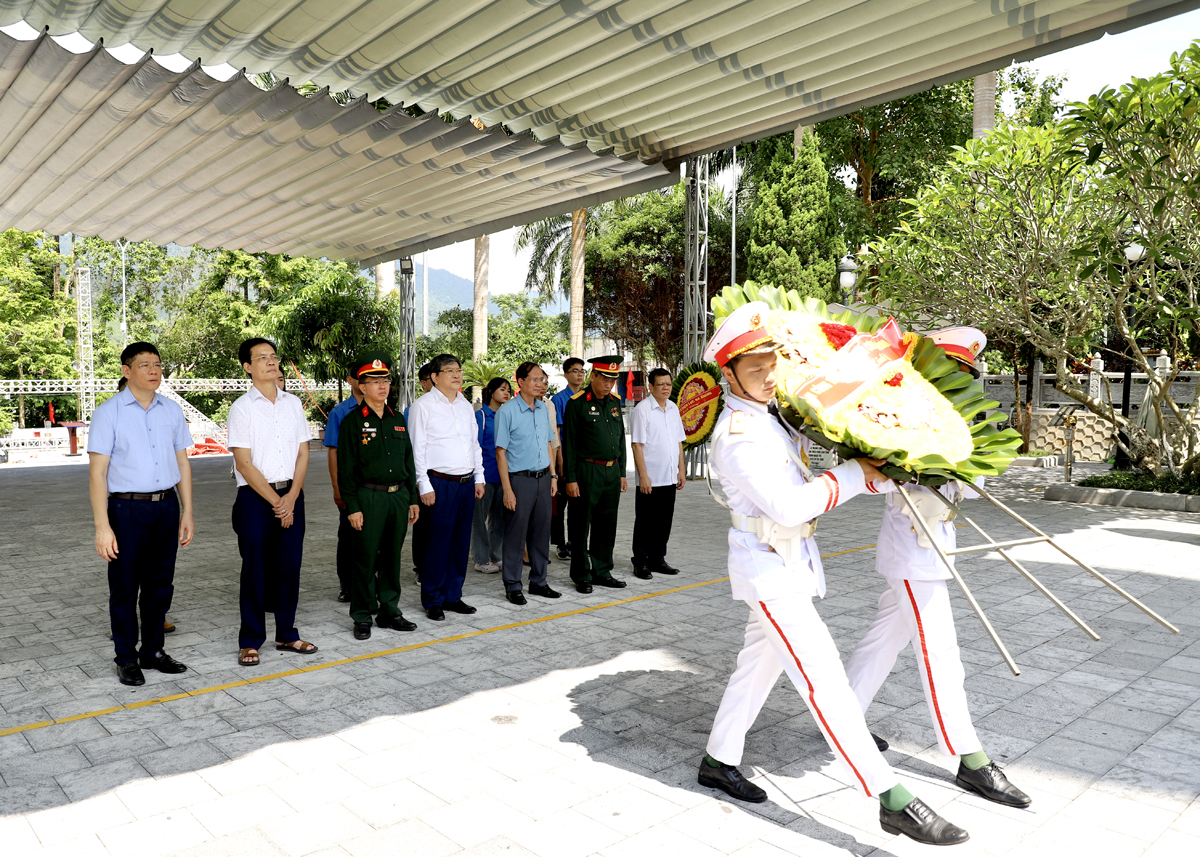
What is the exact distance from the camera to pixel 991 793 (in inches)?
125

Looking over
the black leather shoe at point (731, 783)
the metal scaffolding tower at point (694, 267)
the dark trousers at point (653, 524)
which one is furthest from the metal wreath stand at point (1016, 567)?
the metal scaffolding tower at point (694, 267)

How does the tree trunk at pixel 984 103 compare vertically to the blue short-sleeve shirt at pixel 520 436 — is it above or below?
above

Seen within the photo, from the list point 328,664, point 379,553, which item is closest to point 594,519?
point 379,553

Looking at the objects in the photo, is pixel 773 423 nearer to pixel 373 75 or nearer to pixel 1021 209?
pixel 373 75

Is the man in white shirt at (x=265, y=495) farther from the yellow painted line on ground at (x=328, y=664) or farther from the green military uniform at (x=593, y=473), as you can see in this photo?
the green military uniform at (x=593, y=473)

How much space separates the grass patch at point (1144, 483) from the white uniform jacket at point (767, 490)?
11.3m

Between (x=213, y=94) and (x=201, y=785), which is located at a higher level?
(x=213, y=94)

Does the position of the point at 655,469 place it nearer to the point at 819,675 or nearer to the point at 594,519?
the point at 594,519

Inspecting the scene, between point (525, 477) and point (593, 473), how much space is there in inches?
23.6

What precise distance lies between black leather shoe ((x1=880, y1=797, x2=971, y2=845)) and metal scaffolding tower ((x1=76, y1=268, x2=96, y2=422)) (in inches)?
1057

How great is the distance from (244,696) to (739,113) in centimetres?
676

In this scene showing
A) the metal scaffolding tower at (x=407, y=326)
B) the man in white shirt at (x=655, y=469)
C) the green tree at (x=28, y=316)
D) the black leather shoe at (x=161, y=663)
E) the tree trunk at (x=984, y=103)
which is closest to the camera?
the black leather shoe at (x=161, y=663)

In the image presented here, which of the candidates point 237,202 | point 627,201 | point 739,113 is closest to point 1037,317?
point 739,113

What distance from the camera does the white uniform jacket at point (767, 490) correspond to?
290cm
